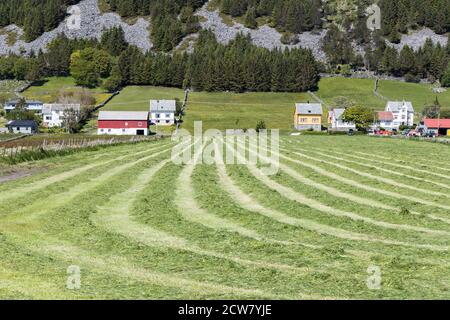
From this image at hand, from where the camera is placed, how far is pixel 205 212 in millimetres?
20891

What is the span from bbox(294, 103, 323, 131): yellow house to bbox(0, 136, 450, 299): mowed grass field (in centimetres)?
12219

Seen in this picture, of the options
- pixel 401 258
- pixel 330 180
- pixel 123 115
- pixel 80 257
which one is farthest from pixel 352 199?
pixel 123 115

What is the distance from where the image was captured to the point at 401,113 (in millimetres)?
166500

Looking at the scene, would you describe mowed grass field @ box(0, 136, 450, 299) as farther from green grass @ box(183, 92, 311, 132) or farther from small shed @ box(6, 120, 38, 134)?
green grass @ box(183, 92, 311, 132)

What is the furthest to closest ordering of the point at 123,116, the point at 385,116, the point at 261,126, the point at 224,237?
the point at 385,116 → the point at 123,116 → the point at 261,126 → the point at 224,237

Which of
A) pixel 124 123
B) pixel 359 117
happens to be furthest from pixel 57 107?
pixel 359 117

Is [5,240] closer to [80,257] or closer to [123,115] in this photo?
[80,257]

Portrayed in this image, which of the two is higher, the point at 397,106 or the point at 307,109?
the point at 397,106

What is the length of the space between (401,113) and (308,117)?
30571mm

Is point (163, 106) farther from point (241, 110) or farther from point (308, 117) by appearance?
point (308, 117)

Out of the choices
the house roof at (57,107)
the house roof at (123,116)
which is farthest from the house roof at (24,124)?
the house roof at (123,116)

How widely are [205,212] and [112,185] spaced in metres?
8.65

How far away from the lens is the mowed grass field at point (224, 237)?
40.3 feet

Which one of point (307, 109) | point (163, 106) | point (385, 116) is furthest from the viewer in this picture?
point (385, 116)
